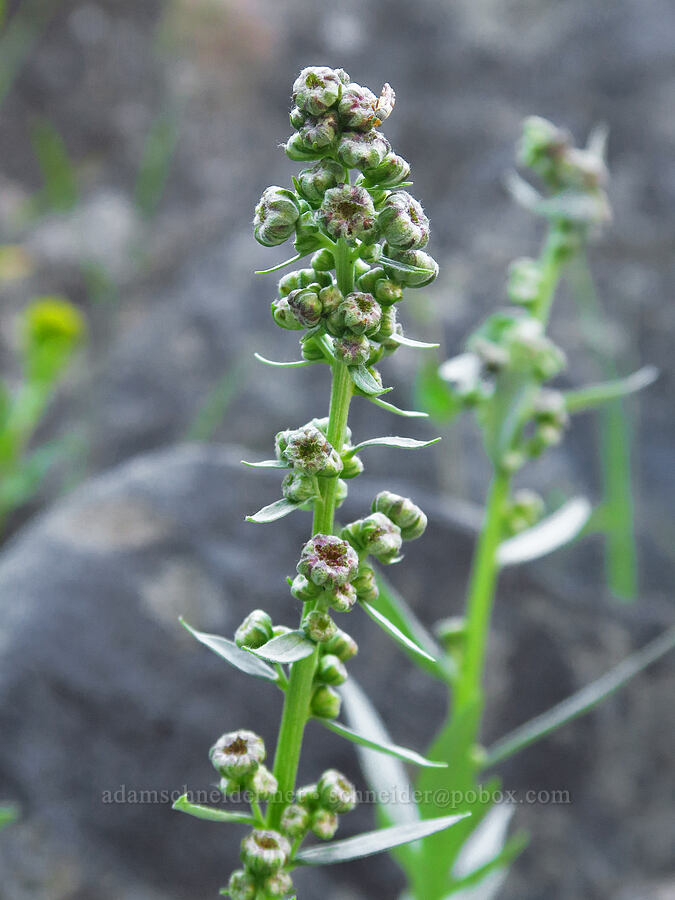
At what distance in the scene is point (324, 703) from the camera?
1.85ft

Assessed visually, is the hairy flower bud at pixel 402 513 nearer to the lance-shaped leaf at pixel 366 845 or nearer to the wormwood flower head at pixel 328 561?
the wormwood flower head at pixel 328 561

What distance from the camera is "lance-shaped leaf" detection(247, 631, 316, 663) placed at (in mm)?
493

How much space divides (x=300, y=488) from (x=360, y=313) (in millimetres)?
105

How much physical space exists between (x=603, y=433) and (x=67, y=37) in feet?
5.60

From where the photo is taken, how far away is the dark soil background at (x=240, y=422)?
1062mm

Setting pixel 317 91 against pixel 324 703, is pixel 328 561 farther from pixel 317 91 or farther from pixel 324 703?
pixel 317 91

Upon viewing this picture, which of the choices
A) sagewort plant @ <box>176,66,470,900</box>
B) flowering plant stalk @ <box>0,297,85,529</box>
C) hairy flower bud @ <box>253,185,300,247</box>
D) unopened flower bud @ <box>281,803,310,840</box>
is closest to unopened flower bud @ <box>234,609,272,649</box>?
sagewort plant @ <box>176,66,470,900</box>

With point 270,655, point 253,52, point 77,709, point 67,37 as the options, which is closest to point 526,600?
point 77,709

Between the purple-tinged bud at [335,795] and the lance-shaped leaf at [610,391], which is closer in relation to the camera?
the purple-tinged bud at [335,795]

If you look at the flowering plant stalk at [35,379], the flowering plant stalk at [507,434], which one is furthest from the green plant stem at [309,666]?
the flowering plant stalk at [35,379]

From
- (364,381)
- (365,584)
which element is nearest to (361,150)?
(364,381)

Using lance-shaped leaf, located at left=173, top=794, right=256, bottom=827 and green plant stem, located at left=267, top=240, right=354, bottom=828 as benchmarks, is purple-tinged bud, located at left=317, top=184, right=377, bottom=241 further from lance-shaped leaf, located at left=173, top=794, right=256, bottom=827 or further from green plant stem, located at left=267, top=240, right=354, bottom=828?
lance-shaped leaf, located at left=173, top=794, right=256, bottom=827

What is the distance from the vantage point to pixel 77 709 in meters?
1.05

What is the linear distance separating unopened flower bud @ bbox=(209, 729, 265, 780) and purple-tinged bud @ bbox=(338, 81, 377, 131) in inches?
14.2
